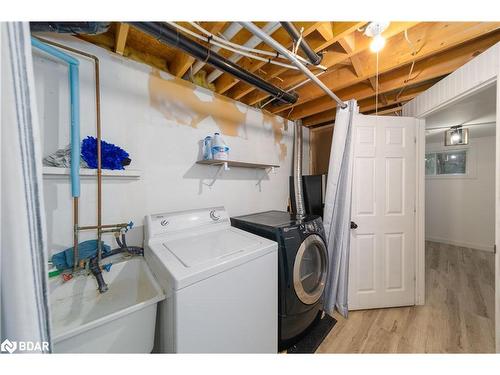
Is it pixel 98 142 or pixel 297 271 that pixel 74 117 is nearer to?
pixel 98 142

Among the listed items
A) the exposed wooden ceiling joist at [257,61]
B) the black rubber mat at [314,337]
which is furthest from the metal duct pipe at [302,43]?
the black rubber mat at [314,337]

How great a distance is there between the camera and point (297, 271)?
132cm

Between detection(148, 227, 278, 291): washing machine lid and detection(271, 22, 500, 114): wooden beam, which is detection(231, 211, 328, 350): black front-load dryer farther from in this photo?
detection(271, 22, 500, 114): wooden beam

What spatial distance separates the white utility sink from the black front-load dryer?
2.60ft

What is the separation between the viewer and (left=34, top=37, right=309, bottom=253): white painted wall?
3.45 ft

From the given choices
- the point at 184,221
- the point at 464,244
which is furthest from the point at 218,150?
the point at 464,244

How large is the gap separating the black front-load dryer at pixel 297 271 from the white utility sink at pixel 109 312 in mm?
794

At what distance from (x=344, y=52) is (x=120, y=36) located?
5.17 ft

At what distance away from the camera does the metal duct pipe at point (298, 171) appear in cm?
215

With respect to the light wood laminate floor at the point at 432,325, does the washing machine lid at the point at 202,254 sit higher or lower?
higher

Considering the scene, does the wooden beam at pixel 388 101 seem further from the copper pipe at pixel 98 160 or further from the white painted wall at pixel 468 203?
the white painted wall at pixel 468 203

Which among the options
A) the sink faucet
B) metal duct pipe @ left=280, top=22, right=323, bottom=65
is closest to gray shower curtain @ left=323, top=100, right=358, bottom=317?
metal duct pipe @ left=280, top=22, right=323, bottom=65
